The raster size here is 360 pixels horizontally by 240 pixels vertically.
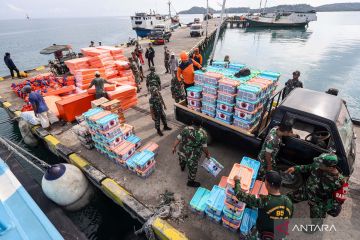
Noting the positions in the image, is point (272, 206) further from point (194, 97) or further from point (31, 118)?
point (31, 118)

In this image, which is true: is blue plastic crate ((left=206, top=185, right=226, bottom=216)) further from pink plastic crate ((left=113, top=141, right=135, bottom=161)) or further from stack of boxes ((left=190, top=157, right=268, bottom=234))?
pink plastic crate ((left=113, top=141, right=135, bottom=161))

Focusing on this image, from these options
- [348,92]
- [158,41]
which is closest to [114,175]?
[348,92]

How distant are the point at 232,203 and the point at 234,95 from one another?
3.08m

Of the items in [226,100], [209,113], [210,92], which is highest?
[210,92]

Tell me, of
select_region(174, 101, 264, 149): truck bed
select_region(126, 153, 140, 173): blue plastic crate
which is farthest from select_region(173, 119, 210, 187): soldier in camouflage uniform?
select_region(126, 153, 140, 173): blue plastic crate

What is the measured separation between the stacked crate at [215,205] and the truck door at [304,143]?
200cm

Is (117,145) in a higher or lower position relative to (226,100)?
lower

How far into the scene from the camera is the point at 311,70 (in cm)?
2156

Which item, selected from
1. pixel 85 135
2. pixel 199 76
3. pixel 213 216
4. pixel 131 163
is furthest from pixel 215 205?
pixel 85 135

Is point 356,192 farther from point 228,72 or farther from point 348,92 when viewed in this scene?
point 348,92

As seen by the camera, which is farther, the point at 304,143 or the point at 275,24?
the point at 275,24

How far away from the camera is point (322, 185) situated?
12.8ft

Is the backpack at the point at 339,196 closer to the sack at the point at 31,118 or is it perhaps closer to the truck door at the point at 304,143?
the truck door at the point at 304,143

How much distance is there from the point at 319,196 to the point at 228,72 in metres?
4.57
